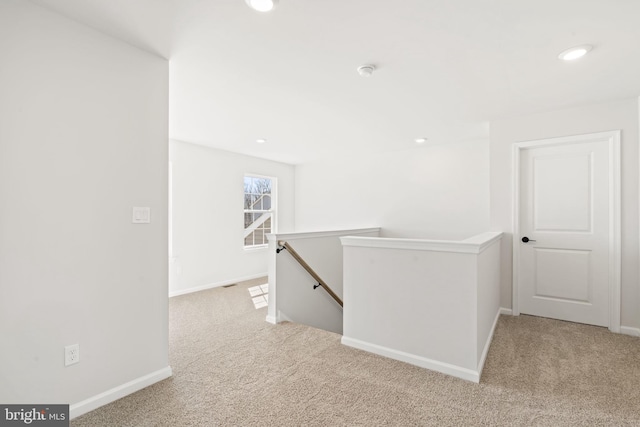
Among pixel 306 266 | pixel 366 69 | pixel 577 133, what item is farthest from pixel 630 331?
pixel 366 69

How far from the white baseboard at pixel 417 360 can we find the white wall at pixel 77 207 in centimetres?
155

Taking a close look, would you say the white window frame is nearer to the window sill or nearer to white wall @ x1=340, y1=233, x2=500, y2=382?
the window sill

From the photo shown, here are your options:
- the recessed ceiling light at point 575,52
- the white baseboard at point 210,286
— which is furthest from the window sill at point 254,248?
the recessed ceiling light at point 575,52

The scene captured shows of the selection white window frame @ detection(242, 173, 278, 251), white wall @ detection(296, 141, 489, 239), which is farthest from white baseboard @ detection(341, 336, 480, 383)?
white window frame @ detection(242, 173, 278, 251)

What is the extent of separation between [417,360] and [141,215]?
2327 mm

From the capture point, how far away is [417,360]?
241 centimetres

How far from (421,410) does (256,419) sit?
991 mm

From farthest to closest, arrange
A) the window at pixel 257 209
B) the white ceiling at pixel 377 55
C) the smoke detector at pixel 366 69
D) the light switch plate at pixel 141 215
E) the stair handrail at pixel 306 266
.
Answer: the window at pixel 257 209, the stair handrail at pixel 306 266, the smoke detector at pixel 366 69, the light switch plate at pixel 141 215, the white ceiling at pixel 377 55

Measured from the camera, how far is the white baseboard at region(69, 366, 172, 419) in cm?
182

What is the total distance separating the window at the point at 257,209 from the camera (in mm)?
5883

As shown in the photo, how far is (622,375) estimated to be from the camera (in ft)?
7.45

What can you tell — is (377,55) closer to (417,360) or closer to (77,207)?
(77,207)

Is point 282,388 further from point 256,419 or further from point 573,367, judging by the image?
point 573,367

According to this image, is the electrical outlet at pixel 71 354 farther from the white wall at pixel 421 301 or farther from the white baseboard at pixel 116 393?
the white wall at pixel 421 301
